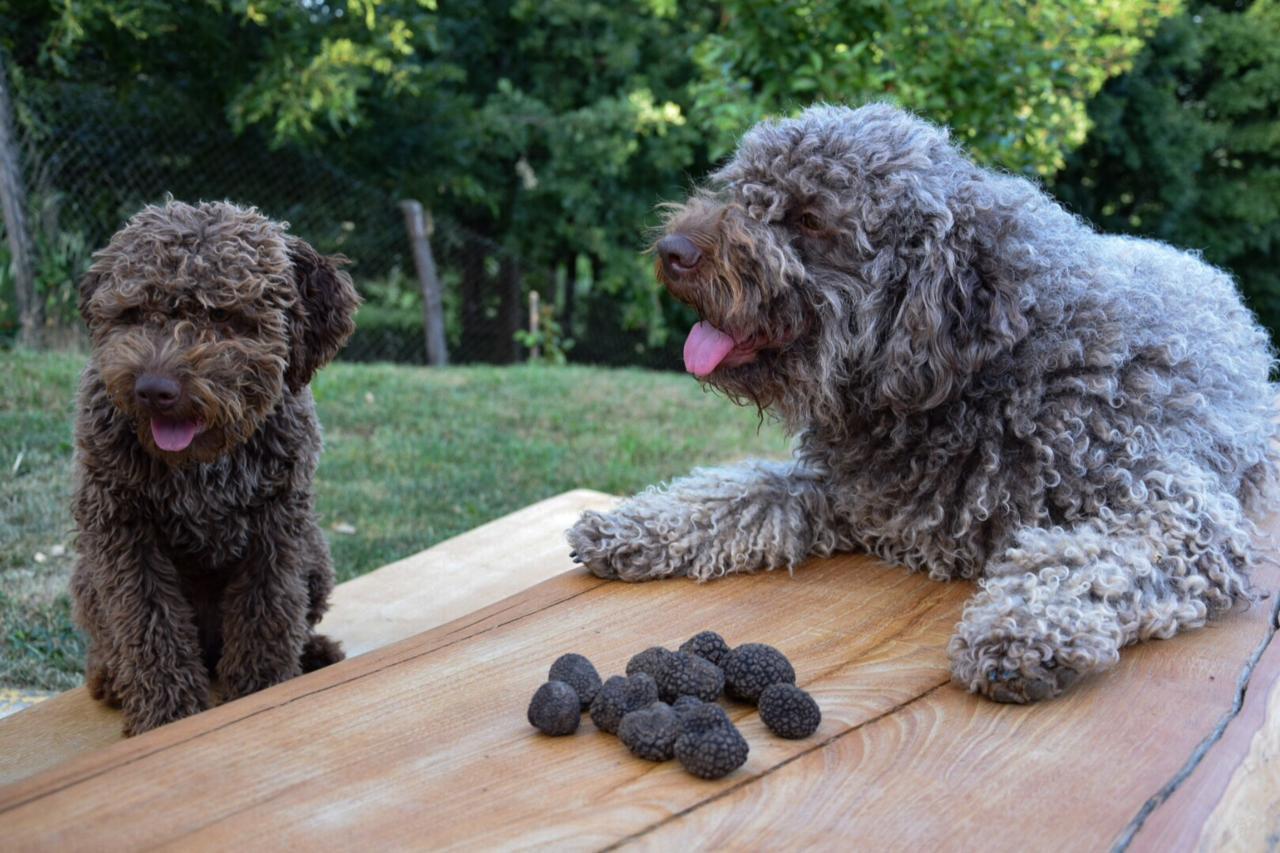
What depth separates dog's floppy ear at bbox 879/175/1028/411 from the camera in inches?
118

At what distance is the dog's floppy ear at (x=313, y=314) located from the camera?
3346 mm

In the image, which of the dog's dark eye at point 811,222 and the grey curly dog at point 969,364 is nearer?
the grey curly dog at point 969,364

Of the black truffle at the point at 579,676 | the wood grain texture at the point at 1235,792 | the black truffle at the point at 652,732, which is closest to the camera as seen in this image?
the wood grain texture at the point at 1235,792

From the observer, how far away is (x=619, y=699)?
2477 millimetres

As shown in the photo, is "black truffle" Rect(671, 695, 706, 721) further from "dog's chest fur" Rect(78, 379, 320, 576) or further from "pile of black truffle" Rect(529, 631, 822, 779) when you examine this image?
"dog's chest fur" Rect(78, 379, 320, 576)

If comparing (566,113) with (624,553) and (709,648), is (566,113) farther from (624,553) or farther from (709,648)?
(709,648)

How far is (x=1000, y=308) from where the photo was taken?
119 inches

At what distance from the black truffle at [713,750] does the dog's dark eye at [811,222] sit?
4.64ft

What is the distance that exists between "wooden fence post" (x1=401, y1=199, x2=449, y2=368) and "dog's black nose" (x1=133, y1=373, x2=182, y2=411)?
1066 cm

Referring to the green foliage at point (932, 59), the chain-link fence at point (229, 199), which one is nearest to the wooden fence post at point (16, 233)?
the chain-link fence at point (229, 199)

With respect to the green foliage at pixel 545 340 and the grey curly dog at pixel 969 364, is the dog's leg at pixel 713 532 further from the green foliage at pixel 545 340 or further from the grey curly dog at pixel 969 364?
the green foliage at pixel 545 340

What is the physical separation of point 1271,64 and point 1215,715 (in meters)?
20.6

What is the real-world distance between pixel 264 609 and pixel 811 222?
6.33 ft

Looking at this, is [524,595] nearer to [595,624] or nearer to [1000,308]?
[595,624]
